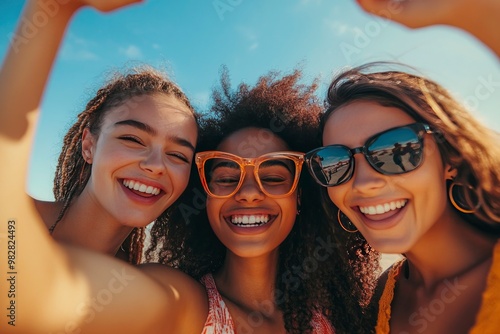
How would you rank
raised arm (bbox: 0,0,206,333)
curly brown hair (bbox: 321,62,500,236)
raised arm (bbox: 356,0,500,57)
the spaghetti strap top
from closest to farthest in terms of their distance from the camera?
raised arm (bbox: 0,0,206,333) → raised arm (bbox: 356,0,500,57) → curly brown hair (bbox: 321,62,500,236) → the spaghetti strap top

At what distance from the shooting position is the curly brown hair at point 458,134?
2.22m

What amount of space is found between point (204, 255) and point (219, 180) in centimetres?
80

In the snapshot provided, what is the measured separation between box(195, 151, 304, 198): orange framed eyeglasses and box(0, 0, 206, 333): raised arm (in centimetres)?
120

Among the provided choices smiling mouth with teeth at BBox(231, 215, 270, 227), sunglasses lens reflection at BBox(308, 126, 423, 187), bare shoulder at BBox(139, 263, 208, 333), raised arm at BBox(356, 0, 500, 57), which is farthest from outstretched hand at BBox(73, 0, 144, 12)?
smiling mouth with teeth at BBox(231, 215, 270, 227)

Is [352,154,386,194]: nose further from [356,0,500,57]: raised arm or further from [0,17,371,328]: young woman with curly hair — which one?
[356,0,500,57]: raised arm

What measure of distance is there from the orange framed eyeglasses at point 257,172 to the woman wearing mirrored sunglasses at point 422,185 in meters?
0.34

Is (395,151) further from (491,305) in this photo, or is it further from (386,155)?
(491,305)

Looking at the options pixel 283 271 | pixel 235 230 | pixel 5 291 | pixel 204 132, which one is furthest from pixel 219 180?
pixel 5 291

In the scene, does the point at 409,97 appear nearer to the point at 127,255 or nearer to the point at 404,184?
the point at 404,184

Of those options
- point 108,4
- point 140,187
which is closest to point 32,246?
point 108,4

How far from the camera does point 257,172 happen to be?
112 inches

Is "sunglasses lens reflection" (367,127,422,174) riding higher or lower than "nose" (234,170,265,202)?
higher

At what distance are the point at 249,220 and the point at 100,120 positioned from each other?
1380 millimetres

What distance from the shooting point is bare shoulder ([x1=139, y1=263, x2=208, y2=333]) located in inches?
90.0
